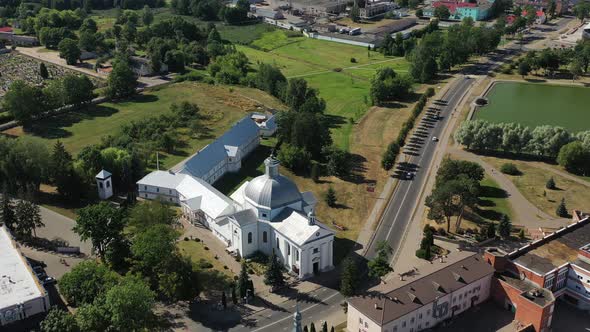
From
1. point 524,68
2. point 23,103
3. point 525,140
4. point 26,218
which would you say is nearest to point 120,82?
point 23,103

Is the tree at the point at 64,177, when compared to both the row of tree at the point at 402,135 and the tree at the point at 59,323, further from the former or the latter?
the row of tree at the point at 402,135

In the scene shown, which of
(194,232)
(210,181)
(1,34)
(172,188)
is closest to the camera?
(194,232)

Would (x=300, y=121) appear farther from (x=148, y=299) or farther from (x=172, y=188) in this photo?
(x=148, y=299)

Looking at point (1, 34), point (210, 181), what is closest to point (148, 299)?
point (210, 181)

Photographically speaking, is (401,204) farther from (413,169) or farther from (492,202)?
(492,202)

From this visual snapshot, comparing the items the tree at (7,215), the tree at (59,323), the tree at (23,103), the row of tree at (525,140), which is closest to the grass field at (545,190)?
Result: the row of tree at (525,140)

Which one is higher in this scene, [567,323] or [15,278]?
[15,278]
